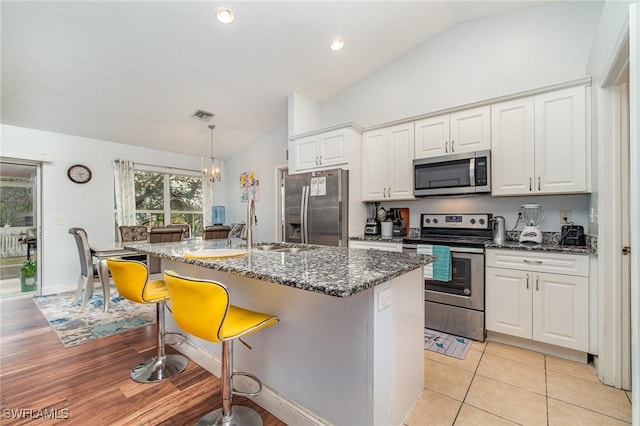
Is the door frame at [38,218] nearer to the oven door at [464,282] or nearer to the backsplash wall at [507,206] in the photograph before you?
the backsplash wall at [507,206]

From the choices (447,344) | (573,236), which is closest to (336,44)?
(573,236)

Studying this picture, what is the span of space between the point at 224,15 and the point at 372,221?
8.84 ft

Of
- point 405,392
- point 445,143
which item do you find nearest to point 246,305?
point 405,392

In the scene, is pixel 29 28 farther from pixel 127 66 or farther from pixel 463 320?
pixel 463 320

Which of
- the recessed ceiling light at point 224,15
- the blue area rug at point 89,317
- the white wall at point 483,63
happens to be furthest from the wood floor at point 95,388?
the white wall at point 483,63

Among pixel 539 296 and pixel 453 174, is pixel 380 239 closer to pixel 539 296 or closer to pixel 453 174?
pixel 453 174

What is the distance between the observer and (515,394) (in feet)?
5.99

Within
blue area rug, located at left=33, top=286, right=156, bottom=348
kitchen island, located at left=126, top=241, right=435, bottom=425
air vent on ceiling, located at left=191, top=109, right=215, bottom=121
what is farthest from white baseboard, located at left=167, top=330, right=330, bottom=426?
air vent on ceiling, located at left=191, top=109, right=215, bottom=121

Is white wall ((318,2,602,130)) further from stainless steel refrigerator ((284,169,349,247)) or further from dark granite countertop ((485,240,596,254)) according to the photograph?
dark granite countertop ((485,240,596,254))

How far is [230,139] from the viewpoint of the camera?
532 cm

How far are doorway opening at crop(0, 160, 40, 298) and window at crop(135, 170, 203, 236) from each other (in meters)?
1.36

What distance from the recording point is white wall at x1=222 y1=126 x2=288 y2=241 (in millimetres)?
5133

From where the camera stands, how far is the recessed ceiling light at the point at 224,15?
2.56m

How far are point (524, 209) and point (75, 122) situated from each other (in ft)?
19.5
